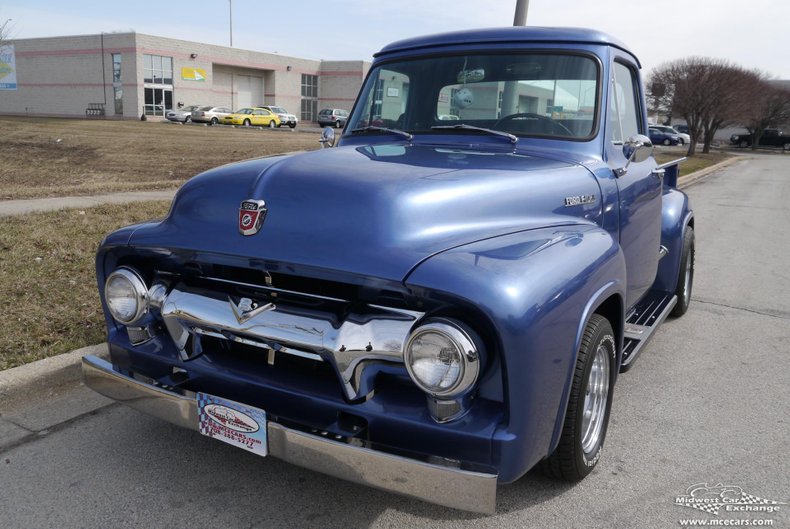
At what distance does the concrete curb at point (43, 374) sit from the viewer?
363 cm

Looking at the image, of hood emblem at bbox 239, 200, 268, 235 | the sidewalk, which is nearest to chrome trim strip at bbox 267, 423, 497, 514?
hood emblem at bbox 239, 200, 268, 235

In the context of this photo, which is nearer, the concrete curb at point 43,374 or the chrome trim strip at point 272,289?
the chrome trim strip at point 272,289

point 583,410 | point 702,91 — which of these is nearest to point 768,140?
point 702,91

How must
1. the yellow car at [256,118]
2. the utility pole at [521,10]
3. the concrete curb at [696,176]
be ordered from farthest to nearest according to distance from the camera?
the yellow car at [256,118] → the concrete curb at [696,176] → the utility pole at [521,10]

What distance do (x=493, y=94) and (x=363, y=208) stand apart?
164 centimetres

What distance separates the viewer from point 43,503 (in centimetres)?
274

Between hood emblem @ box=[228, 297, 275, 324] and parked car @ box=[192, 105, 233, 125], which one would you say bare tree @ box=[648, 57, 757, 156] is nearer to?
parked car @ box=[192, 105, 233, 125]

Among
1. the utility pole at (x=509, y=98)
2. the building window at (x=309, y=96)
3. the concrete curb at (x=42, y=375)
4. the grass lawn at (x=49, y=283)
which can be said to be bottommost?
the concrete curb at (x=42, y=375)

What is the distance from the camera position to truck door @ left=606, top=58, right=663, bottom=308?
11.9 feet

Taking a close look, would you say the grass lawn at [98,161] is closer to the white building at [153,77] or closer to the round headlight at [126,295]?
the round headlight at [126,295]

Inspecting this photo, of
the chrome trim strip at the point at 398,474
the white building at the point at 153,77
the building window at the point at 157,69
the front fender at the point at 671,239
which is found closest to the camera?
the chrome trim strip at the point at 398,474

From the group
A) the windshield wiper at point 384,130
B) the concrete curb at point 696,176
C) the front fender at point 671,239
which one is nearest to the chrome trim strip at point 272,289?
the windshield wiper at point 384,130

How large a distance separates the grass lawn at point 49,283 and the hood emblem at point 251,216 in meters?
2.23

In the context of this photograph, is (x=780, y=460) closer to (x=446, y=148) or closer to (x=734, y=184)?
(x=446, y=148)
